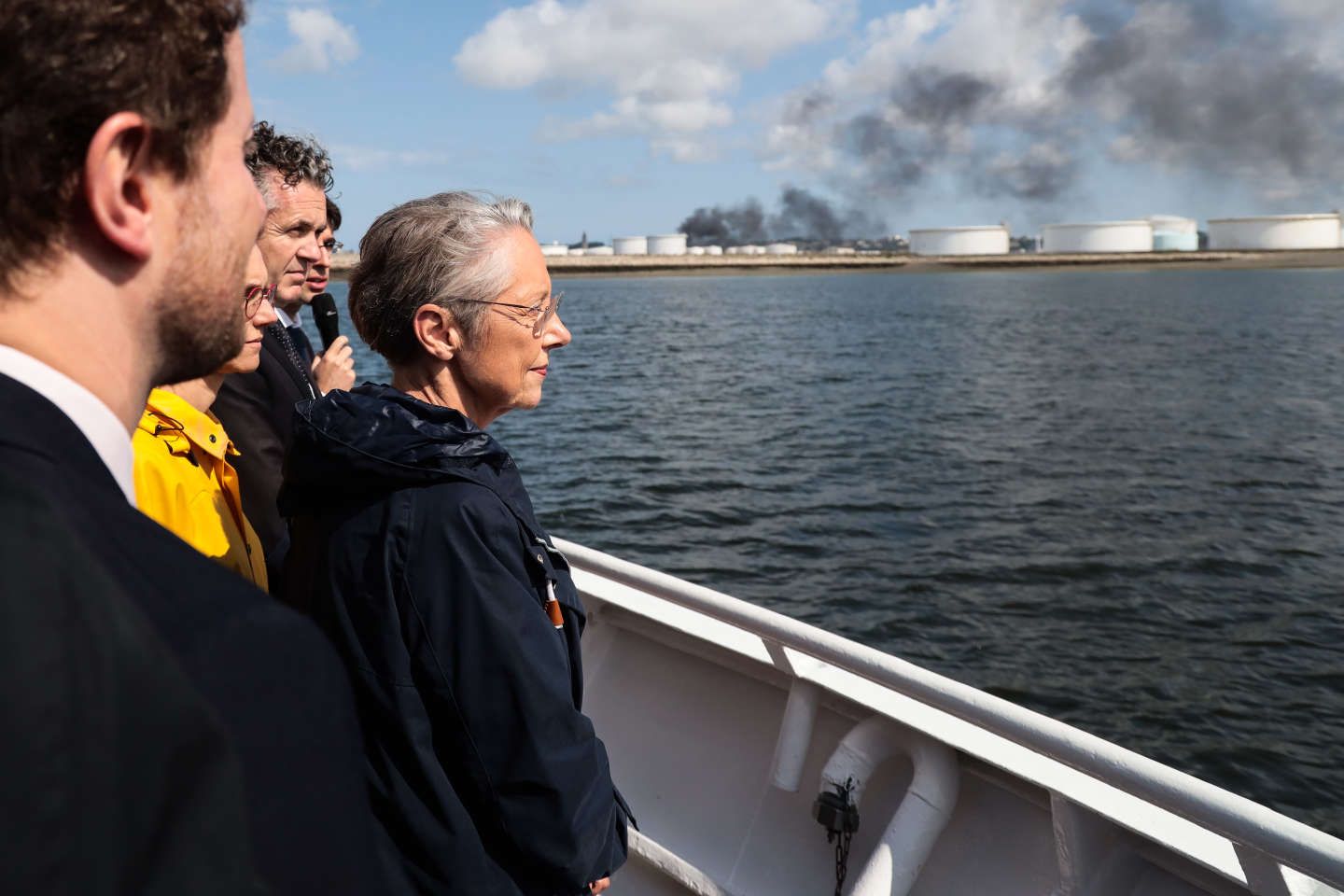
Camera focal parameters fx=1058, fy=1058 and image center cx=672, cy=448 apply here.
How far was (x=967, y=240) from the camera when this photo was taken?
117 m

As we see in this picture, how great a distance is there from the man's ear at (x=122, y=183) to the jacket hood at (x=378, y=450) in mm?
881

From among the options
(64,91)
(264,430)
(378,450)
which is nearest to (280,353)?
(264,430)

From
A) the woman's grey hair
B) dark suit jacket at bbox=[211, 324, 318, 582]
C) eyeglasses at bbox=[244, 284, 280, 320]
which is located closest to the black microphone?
dark suit jacket at bbox=[211, 324, 318, 582]

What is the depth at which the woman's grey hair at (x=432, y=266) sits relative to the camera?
199cm

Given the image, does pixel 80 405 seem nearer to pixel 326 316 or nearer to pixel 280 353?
pixel 280 353

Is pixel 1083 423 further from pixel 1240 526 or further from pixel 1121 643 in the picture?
pixel 1121 643

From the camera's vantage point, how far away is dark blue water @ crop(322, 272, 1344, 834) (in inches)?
348

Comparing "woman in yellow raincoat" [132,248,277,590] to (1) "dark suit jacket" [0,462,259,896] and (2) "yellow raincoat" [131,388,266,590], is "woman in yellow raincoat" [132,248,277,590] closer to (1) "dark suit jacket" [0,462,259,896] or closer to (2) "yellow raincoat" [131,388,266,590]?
(2) "yellow raincoat" [131,388,266,590]

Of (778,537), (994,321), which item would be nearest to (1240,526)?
(778,537)

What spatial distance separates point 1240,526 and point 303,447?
14.0m

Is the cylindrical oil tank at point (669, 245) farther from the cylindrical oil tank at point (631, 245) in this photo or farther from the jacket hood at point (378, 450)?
the jacket hood at point (378, 450)

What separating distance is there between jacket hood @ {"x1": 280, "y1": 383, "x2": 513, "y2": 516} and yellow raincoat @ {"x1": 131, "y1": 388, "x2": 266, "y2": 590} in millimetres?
283

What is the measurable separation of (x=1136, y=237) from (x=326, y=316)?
121 meters

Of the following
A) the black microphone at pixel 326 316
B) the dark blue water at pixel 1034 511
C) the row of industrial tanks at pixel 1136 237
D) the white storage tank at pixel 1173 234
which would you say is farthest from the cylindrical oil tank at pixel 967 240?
the black microphone at pixel 326 316
